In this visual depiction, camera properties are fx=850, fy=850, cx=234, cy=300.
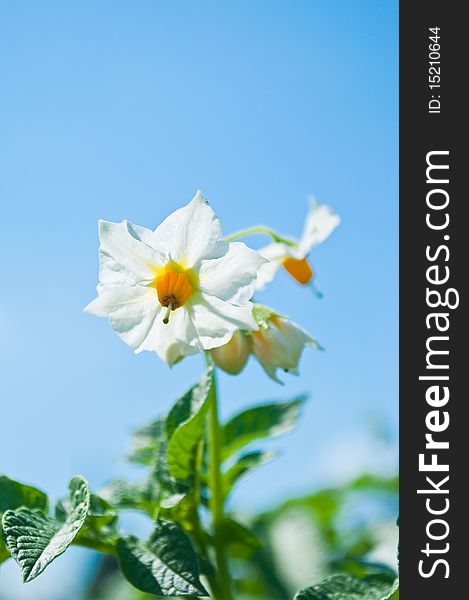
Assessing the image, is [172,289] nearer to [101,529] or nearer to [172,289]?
[172,289]

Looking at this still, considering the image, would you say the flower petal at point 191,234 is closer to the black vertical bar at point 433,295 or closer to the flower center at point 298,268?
the flower center at point 298,268

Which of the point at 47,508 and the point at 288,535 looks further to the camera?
the point at 288,535

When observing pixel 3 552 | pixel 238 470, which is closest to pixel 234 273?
pixel 238 470

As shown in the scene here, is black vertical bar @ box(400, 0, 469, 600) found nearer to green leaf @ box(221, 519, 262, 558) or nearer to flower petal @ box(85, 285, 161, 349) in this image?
green leaf @ box(221, 519, 262, 558)

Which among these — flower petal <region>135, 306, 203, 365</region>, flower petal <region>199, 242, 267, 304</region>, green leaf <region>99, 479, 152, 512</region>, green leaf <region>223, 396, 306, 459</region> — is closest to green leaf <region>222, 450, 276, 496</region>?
green leaf <region>223, 396, 306, 459</region>

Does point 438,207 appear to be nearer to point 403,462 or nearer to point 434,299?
point 434,299

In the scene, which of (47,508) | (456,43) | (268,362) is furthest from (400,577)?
(456,43)
